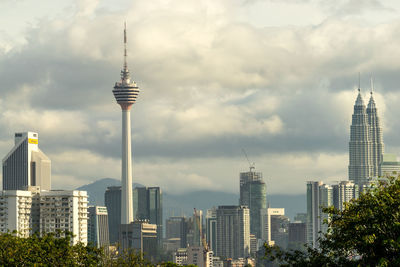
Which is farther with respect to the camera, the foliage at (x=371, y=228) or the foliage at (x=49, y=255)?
the foliage at (x=49, y=255)

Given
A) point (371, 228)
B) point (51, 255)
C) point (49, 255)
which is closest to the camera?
point (371, 228)

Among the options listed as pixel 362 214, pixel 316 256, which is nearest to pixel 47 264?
→ pixel 316 256

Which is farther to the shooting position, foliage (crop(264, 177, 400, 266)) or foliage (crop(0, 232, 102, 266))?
foliage (crop(0, 232, 102, 266))

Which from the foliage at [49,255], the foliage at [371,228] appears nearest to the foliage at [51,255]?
the foliage at [49,255]

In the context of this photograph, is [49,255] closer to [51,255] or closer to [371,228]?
[51,255]

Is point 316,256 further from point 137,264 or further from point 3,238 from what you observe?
A: point 3,238

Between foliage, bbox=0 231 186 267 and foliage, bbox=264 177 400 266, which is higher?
foliage, bbox=264 177 400 266

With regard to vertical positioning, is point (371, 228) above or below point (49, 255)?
above

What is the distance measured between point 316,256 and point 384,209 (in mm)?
11977

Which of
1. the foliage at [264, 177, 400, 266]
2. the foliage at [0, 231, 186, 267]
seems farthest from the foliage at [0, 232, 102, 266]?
the foliage at [264, 177, 400, 266]

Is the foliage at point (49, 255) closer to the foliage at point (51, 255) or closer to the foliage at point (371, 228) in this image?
the foliage at point (51, 255)

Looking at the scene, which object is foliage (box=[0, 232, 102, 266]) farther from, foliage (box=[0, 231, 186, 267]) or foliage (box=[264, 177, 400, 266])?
foliage (box=[264, 177, 400, 266])

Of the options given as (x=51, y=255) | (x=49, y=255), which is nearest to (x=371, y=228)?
(x=51, y=255)

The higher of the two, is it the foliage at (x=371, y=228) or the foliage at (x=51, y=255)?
the foliage at (x=371, y=228)
